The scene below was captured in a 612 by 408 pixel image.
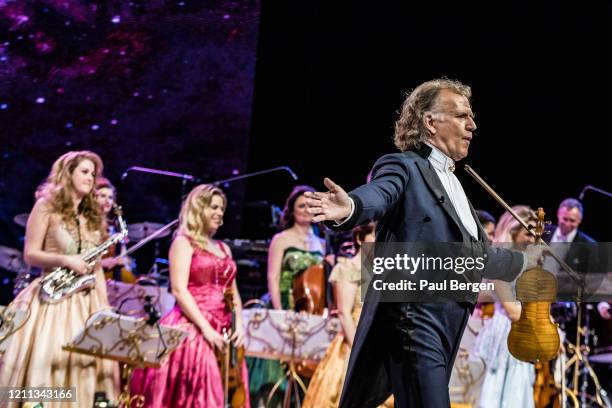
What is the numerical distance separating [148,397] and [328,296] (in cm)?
163

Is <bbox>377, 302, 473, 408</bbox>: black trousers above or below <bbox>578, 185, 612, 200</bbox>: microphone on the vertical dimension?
below

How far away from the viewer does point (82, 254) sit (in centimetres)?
426

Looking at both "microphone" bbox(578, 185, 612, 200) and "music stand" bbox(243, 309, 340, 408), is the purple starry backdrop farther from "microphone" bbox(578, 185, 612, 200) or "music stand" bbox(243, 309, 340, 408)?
"microphone" bbox(578, 185, 612, 200)

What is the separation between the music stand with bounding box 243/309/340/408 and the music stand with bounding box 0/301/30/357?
1570mm

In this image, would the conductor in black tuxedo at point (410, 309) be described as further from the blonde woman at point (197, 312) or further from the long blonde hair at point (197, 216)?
the long blonde hair at point (197, 216)

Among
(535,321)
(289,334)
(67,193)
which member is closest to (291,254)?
(289,334)

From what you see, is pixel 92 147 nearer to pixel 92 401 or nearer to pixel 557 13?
pixel 92 401

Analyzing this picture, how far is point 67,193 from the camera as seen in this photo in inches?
173

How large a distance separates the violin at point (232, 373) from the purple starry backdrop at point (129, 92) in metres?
1.99

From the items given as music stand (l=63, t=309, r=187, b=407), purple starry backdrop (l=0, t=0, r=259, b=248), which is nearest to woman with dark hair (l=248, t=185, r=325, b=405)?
purple starry backdrop (l=0, t=0, r=259, b=248)

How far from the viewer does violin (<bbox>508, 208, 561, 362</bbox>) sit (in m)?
2.49

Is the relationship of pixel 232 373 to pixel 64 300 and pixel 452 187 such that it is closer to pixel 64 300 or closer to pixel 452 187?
pixel 64 300

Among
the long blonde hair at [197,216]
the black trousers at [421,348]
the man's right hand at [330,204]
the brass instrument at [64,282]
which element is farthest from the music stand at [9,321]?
the man's right hand at [330,204]

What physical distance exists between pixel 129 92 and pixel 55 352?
2581 millimetres
